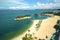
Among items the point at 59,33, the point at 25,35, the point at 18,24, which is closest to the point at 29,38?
the point at 25,35

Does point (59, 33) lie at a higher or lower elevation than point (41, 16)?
lower

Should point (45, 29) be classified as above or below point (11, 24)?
below

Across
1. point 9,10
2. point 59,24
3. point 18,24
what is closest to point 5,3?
point 9,10

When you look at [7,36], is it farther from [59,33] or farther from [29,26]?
[59,33]

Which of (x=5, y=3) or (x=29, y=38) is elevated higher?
(x=5, y=3)

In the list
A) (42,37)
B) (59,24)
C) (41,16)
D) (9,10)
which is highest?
(9,10)

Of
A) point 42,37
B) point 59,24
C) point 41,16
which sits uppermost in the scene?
point 41,16

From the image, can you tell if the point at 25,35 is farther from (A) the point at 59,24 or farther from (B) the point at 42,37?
(A) the point at 59,24

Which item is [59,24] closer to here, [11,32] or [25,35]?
[25,35]
